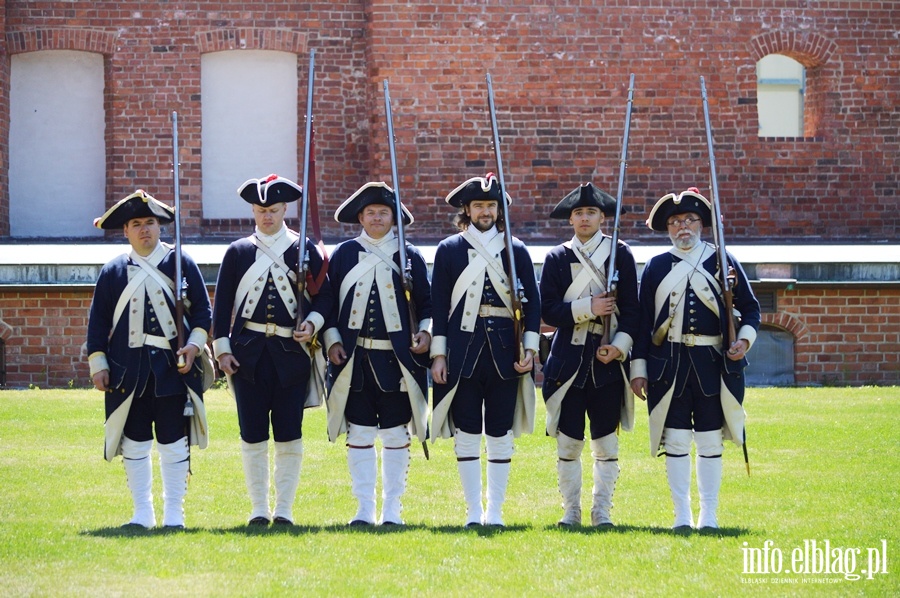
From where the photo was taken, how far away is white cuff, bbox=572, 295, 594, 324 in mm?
7297

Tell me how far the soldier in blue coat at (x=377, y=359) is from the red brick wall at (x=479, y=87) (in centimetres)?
931

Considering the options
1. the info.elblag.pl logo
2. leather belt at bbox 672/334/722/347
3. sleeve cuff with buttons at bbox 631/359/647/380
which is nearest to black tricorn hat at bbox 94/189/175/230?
sleeve cuff with buttons at bbox 631/359/647/380

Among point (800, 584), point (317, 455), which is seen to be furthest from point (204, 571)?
point (317, 455)

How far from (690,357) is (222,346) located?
2458 mm

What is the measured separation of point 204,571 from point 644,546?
6.70 feet

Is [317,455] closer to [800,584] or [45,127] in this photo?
[800,584]

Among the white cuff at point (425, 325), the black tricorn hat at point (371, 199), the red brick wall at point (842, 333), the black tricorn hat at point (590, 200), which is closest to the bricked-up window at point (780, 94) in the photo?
the red brick wall at point (842, 333)

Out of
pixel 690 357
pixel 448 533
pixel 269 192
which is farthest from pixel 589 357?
pixel 269 192

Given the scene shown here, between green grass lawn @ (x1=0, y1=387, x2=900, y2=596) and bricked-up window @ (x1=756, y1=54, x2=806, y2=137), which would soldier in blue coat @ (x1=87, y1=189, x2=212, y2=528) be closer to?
green grass lawn @ (x1=0, y1=387, x2=900, y2=596)

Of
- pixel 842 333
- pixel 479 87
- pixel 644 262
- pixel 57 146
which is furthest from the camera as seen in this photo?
pixel 57 146

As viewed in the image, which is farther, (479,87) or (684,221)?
(479,87)

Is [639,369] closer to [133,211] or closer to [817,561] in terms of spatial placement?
[817,561]

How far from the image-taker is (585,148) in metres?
17.2

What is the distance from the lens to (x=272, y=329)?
7219 millimetres
